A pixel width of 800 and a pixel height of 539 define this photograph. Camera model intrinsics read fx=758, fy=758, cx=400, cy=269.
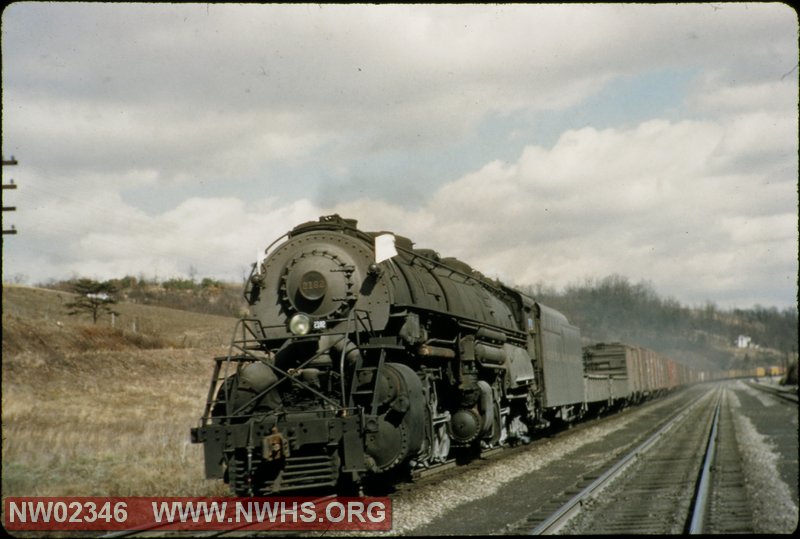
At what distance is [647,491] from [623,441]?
9.86 m

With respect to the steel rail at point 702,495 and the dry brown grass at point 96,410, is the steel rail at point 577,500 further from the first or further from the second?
the dry brown grass at point 96,410

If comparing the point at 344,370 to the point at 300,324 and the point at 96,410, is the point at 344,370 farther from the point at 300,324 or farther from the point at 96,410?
the point at 96,410

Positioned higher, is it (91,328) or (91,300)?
(91,300)

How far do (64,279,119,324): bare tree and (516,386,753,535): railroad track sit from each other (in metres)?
35.4

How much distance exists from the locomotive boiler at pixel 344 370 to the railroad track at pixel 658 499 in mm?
2503

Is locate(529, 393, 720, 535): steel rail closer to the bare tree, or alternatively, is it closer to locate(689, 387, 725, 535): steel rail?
locate(689, 387, 725, 535): steel rail

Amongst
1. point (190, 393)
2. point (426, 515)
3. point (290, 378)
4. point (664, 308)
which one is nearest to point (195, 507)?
point (290, 378)

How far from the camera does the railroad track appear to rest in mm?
9430

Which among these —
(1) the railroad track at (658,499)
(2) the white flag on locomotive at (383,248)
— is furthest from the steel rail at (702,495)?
(2) the white flag on locomotive at (383,248)

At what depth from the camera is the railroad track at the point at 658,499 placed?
943 cm

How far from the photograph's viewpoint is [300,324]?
1148 centimetres
